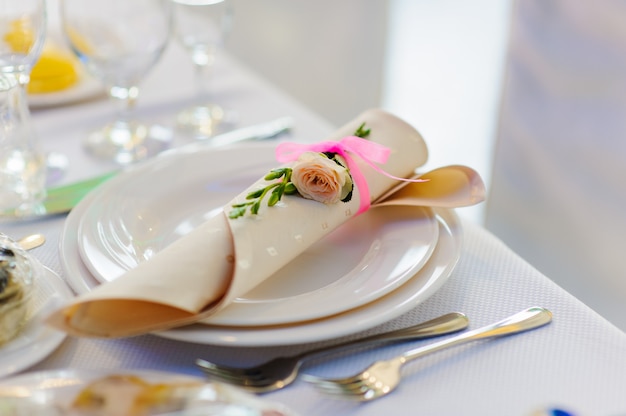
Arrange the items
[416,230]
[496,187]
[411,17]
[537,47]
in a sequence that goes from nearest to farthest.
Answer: [416,230] → [537,47] → [496,187] → [411,17]

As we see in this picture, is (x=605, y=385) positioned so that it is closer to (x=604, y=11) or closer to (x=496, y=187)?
(x=604, y=11)

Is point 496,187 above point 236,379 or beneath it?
beneath

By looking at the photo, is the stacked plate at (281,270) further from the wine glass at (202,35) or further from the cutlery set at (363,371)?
the wine glass at (202,35)

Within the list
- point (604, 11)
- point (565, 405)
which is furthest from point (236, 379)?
point (604, 11)

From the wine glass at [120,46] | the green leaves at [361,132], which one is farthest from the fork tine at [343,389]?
the wine glass at [120,46]

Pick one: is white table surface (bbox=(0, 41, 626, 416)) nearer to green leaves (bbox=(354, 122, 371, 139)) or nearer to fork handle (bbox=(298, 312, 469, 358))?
fork handle (bbox=(298, 312, 469, 358))
